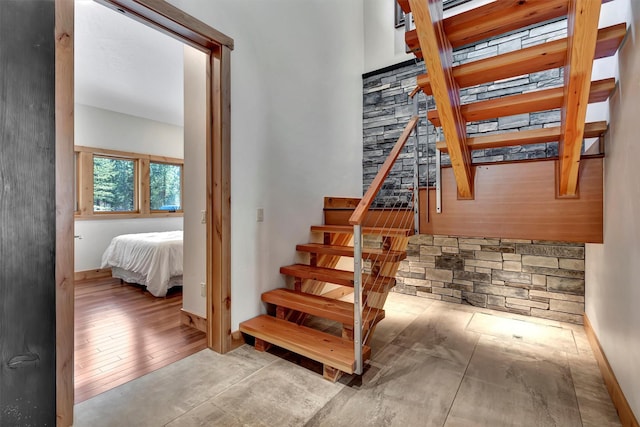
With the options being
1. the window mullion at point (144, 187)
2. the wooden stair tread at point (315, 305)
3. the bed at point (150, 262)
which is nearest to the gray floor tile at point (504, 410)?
the wooden stair tread at point (315, 305)

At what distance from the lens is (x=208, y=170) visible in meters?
2.30

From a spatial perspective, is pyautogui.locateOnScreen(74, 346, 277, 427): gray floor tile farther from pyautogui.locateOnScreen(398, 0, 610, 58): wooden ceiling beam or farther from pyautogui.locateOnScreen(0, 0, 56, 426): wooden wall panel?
pyautogui.locateOnScreen(398, 0, 610, 58): wooden ceiling beam

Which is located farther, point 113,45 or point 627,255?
point 113,45

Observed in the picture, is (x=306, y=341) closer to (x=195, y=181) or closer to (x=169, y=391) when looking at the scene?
(x=169, y=391)

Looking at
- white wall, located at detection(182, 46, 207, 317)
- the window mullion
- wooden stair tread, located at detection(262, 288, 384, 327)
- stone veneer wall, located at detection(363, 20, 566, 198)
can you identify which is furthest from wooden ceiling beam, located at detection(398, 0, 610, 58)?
the window mullion

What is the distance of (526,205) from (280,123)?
6.78 feet

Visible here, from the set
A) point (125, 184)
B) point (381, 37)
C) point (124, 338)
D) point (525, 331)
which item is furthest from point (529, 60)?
point (125, 184)

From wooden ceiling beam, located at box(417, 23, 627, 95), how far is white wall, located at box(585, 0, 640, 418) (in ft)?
0.26

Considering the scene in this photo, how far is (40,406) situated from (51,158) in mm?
543

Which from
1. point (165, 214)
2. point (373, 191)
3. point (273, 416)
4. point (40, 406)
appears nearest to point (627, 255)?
point (373, 191)

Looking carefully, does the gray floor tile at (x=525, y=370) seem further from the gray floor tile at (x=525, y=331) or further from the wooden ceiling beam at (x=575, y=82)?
the wooden ceiling beam at (x=575, y=82)

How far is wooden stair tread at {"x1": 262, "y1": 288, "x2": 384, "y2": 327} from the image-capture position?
2.12m

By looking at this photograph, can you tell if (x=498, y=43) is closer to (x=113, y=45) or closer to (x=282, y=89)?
(x=282, y=89)

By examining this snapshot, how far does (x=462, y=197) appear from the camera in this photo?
222 cm
